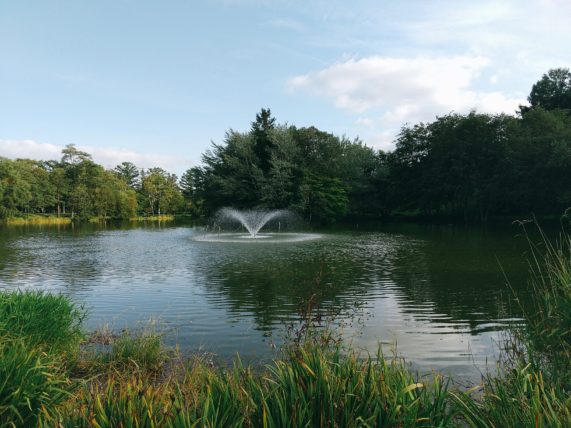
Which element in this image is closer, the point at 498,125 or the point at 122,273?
the point at 122,273

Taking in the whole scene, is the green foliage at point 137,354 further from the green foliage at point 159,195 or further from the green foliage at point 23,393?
the green foliage at point 159,195

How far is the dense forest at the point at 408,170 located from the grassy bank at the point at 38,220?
1.65 meters

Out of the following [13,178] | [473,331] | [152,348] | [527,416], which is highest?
[13,178]

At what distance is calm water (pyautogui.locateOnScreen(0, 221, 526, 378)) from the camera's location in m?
9.60

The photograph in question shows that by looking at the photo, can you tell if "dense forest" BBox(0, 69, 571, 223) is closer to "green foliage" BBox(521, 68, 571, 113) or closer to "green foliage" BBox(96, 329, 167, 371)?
"green foliage" BBox(521, 68, 571, 113)

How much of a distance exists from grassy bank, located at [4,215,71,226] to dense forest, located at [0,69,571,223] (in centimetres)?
165

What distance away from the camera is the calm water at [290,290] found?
960 cm

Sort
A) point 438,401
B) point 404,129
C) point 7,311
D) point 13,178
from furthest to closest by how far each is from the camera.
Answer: point 13,178
point 404,129
point 7,311
point 438,401

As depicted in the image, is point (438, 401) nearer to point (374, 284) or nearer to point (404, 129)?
point (374, 284)

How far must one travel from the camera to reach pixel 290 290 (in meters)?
15.1

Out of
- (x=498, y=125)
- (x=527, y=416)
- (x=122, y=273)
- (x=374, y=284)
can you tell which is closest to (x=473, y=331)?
(x=374, y=284)

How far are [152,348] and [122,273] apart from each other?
41.2 feet

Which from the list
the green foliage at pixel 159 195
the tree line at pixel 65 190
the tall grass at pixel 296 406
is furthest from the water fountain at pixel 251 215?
the green foliage at pixel 159 195

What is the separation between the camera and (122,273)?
1923 cm
